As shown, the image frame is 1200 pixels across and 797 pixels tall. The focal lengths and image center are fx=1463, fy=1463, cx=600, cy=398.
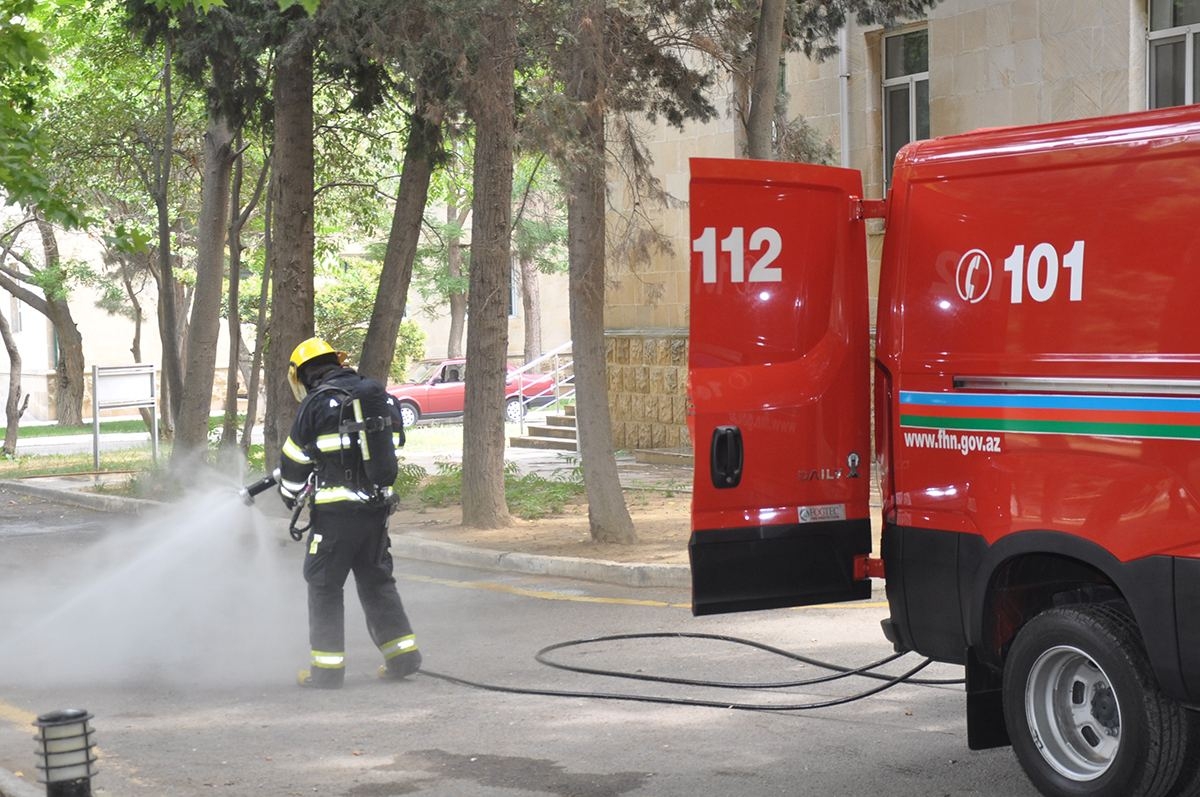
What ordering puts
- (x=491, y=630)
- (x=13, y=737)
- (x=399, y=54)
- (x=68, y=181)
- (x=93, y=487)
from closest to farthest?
1. (x=13, y=737)
2. (x=491, y=630)
3. (x=399, y=54)
4. (x=93, y=487)
5. (x=68, y=181)

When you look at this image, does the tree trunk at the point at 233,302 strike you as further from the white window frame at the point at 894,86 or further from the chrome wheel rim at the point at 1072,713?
the chrome wheel rim at the point at 1072,713

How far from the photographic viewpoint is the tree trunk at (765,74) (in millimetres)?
11664

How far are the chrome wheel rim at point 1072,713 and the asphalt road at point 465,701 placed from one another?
15.4 inches

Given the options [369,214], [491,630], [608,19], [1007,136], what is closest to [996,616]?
[1007,136]

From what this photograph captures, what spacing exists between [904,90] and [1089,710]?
42.4 ft

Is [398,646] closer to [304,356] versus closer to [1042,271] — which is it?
[304,356]

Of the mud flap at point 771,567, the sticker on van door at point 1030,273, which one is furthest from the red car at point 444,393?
the sticker on van door at point 1030,273

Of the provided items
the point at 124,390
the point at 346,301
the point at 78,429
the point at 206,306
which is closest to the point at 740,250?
the point at 206,306

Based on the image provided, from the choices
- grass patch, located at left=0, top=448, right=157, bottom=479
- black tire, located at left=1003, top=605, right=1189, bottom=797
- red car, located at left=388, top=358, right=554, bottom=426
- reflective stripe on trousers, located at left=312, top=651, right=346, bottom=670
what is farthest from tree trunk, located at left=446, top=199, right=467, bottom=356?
black tire, located at left=1003, top=605, right=1189, bottom=797

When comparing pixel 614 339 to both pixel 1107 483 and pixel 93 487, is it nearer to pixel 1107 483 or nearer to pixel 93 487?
pixel 93 487

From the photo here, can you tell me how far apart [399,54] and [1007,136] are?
8.24 metres

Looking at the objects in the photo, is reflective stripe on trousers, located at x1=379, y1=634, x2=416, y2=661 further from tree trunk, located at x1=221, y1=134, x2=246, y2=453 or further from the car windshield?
the car windshield

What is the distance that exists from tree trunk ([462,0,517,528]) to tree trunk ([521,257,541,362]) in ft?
81.2

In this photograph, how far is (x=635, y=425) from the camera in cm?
2106
